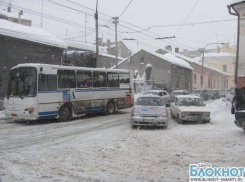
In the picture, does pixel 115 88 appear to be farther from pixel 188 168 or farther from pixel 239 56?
pixel 188 168

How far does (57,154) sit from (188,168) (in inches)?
138

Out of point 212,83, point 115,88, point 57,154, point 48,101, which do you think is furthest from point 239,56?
point 212,83

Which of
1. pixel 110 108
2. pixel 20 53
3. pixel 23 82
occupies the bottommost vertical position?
pixel 110 108

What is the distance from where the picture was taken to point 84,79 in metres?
16.3

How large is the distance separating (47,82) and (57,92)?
83 centimetres

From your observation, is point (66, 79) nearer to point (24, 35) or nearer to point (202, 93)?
point (24, 35)

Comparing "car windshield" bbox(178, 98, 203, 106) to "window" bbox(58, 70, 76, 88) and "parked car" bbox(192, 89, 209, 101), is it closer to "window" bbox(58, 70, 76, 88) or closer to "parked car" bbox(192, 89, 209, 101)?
"window" bbox(58, 70, 76, 88)

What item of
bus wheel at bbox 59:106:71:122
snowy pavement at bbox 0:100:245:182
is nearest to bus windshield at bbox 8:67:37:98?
bus wheel at bbox 59:106:71:122

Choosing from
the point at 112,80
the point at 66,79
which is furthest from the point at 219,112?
the point at 66,79

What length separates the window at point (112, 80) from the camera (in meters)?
18.1

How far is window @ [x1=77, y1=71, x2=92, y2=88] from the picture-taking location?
1594 cm

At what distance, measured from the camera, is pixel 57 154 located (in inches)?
290

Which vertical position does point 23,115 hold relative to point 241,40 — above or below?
below

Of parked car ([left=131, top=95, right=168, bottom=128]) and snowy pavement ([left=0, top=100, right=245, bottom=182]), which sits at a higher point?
parked car ([left=131, top=95, right=168, bottom=128])
